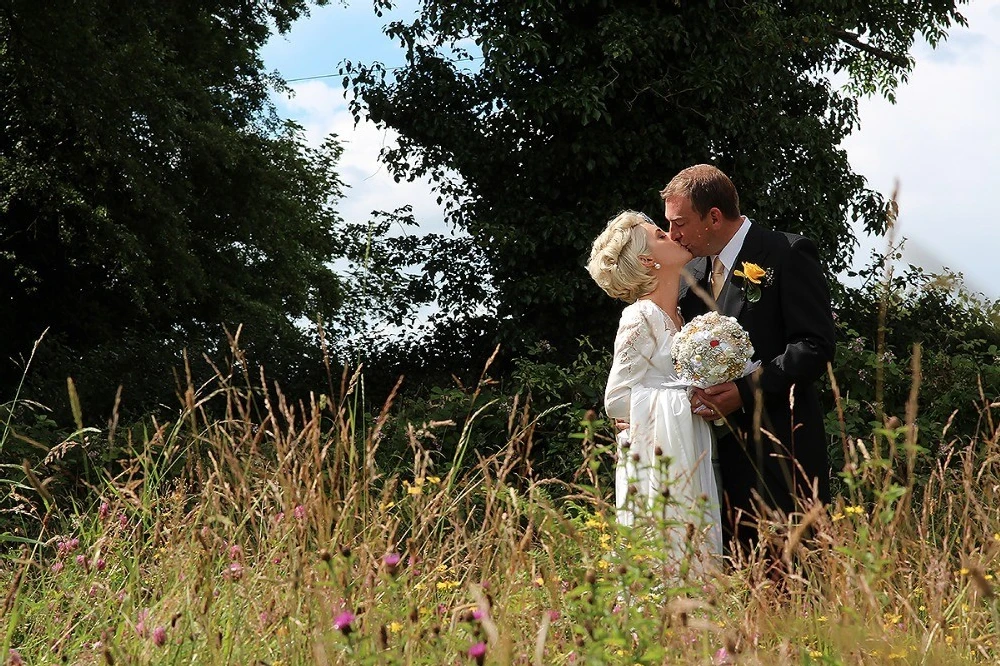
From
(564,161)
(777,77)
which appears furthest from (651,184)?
(777,77)

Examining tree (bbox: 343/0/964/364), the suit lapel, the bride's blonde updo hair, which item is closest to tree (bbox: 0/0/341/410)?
tree (bbox: 343/0/964/364)

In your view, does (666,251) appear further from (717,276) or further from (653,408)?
(653,408)

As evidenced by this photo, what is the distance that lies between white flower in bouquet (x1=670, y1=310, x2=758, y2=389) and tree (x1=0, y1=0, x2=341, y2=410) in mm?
9006

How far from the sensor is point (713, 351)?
370 cm

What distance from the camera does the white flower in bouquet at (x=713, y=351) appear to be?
12.1 ft

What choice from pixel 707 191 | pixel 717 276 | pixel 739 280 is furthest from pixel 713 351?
pixel 707 191

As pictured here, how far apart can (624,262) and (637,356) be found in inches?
14.4

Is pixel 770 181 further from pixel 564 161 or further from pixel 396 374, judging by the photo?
pixel 396 374

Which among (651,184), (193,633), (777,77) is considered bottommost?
(193,633)

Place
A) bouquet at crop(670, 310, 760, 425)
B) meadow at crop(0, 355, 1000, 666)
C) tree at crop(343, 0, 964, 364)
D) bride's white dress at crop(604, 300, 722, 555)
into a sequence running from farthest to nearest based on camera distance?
tree at crop(343, 0, 964, 364)
bride's white dress at crop(604, 300, 722, 555)
bouquet at crop(670, 310, 760, 425)
meadow at crop(0, 355, 1000, 666)

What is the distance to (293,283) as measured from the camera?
57.5 feet

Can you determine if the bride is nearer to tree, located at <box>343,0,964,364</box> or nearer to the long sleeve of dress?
the long sleeve of dress

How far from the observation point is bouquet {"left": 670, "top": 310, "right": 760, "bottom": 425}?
3.70 m

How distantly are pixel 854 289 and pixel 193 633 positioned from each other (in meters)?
10.9
